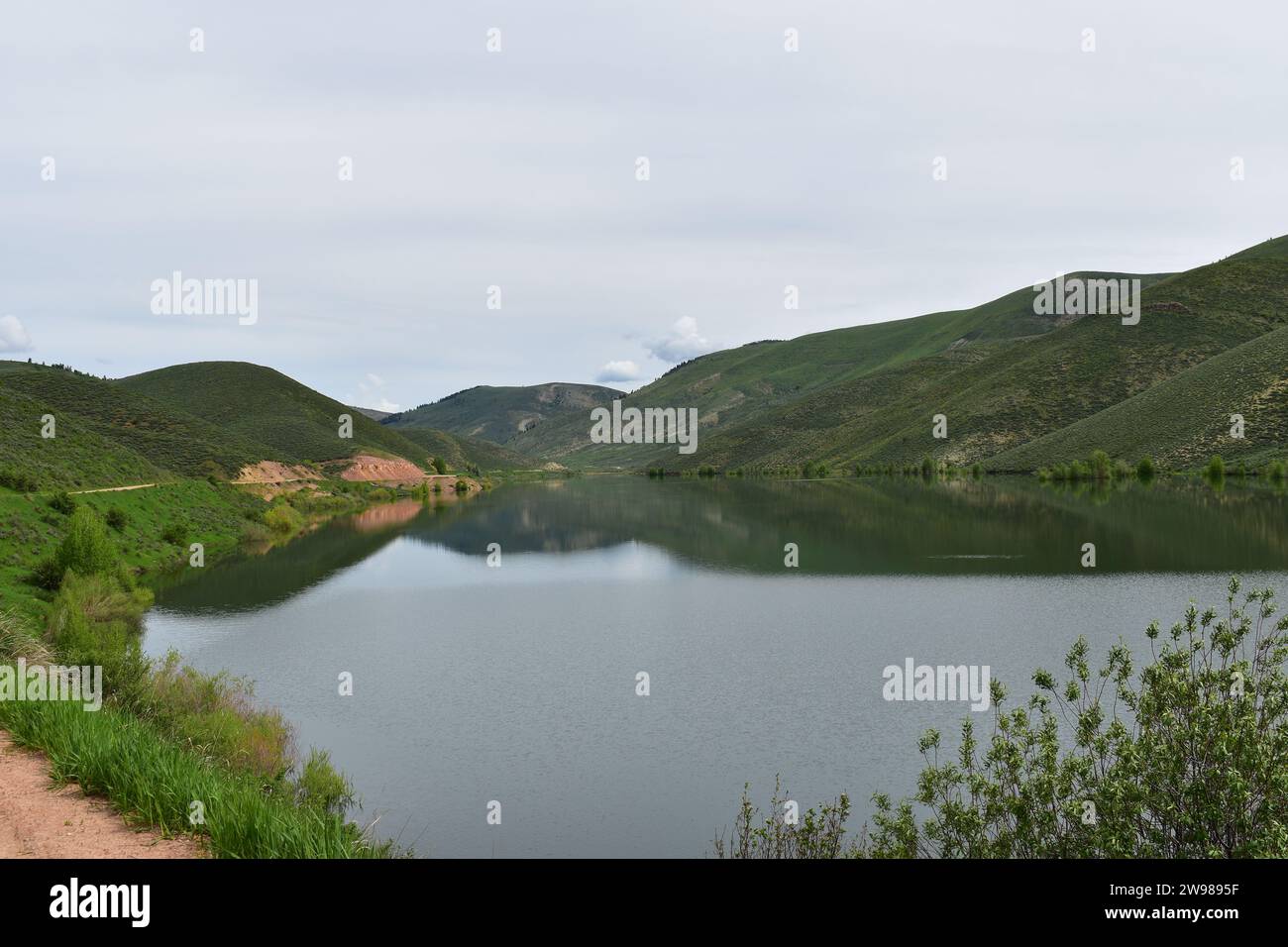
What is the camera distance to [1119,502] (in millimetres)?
75938

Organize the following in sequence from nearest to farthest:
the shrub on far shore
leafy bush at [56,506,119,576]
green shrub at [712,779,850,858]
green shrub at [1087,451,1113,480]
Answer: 1. the shrub on far shore
2. green shrub at [712,779,850,858]
3. leafy bush at [56,506,119,576]
4. green shrub at [1087,451,1113,480]

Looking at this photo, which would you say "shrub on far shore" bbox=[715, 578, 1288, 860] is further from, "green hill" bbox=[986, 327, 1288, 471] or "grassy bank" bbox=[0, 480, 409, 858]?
"green hill" bbox=[986, 327, 1288, 471]

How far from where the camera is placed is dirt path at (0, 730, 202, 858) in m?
9.56

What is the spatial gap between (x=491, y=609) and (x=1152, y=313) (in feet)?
579

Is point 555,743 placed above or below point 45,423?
below

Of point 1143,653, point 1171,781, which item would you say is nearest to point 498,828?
point 1171,781

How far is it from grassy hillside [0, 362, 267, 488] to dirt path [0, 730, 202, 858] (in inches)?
1731

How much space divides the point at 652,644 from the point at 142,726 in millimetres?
15934

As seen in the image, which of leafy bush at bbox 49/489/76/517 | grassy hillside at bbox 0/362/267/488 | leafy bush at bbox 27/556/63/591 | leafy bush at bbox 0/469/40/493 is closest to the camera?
leafy bush at bbox 27/556/63/591

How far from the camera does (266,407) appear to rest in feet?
536

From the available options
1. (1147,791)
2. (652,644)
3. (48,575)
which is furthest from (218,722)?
(48,575)

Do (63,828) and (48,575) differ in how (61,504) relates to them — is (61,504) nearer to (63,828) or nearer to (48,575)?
(48,575)

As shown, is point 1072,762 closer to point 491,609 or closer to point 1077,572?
point 491,609

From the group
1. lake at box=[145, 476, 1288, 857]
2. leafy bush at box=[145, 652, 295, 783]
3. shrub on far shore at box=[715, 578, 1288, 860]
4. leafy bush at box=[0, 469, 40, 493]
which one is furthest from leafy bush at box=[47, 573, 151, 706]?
leafy bush at box=[0, 469, 40, 493]
